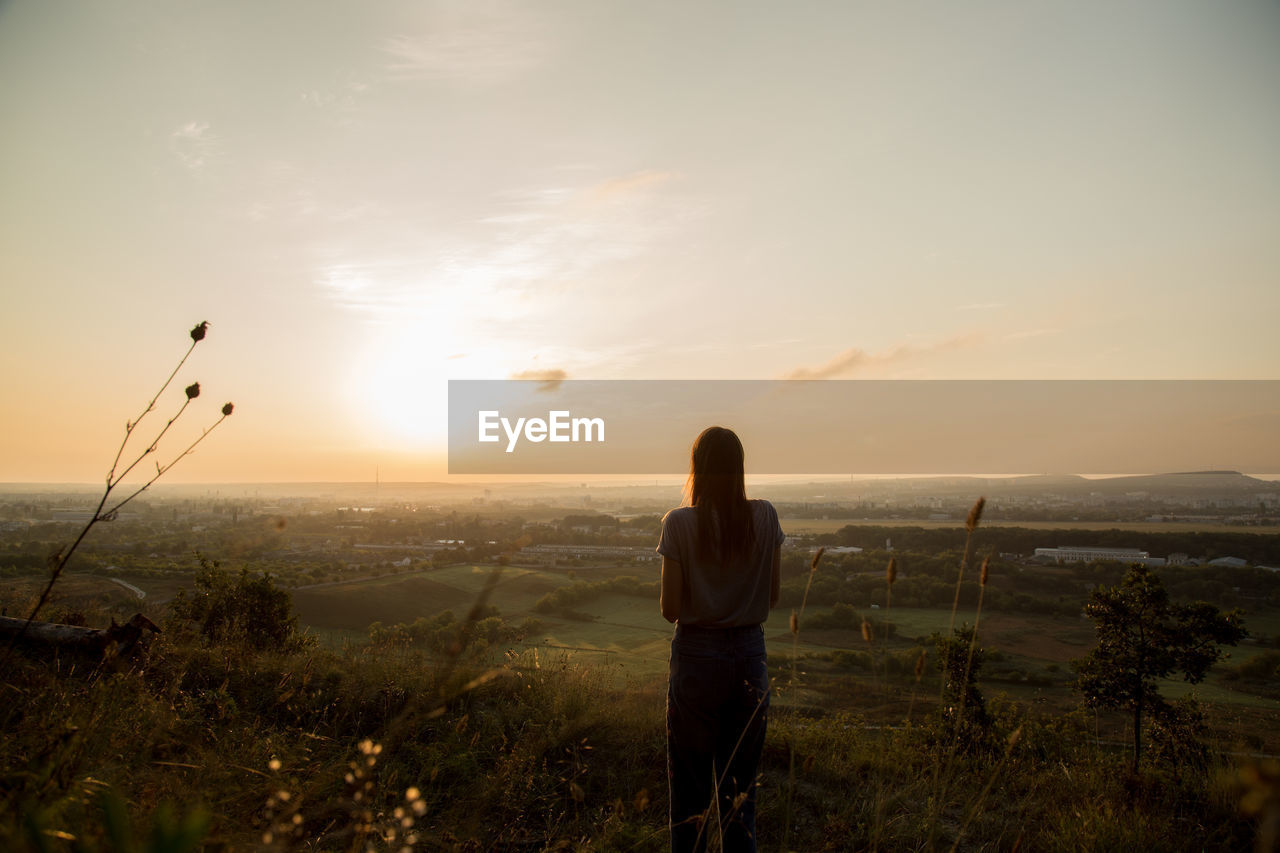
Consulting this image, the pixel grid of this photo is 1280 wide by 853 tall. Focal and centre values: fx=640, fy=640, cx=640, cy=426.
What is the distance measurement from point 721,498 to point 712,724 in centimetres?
108

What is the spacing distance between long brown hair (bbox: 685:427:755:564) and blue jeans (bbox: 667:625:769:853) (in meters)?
0.41

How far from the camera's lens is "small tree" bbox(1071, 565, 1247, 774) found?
6.90 meters

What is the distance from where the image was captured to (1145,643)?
7.10 metres

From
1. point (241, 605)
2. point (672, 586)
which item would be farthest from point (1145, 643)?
point (241, 605)

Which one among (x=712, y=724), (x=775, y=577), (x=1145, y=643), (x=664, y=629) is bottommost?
(x=664, y=629)

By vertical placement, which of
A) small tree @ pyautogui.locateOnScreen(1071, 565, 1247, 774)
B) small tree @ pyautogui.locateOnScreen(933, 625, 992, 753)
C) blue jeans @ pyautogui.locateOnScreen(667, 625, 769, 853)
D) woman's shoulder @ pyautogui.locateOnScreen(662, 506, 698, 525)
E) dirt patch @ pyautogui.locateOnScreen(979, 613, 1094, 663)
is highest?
→ woman's shoulder @ pyautogui.locateOnScreen(662, 506, 698, 525)

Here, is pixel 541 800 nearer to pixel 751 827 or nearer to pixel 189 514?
pixel 751 827

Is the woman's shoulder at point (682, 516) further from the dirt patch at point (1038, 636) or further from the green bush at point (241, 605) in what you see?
the dirt patch at point (1038, 636)

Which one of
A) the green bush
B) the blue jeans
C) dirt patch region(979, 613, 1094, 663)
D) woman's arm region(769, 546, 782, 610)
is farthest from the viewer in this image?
dirt patch region(979, 613, 1094, 663)

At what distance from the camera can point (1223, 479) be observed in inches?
4469

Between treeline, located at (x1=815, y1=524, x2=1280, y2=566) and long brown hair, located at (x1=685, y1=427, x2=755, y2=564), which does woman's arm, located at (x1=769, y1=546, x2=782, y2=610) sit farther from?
treeline, located at (x1=815, y1=524, x2=1280, y2=566)

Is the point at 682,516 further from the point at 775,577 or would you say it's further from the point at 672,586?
the point at 775,577

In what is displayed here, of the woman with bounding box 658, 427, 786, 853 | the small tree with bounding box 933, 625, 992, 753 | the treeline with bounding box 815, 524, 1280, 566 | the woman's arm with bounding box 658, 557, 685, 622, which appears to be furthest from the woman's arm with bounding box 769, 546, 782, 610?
the treeline with bounding box 815, 524, 1280, 566

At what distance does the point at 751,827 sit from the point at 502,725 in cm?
274
